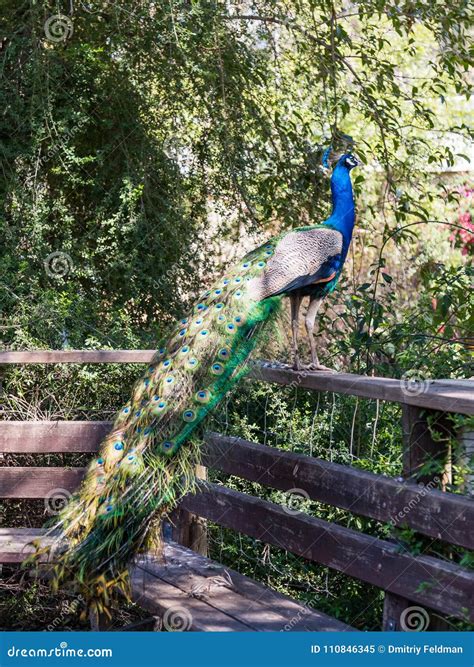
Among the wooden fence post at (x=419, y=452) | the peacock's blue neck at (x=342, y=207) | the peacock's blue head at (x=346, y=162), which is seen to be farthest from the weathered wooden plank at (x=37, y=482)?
the peacock's blue head at (x=346, y=162)

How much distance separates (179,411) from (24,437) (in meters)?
1.11

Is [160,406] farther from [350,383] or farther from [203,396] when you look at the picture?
[350,383]

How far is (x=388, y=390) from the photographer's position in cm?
319

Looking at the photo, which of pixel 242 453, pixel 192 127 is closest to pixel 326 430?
pixel 242 453

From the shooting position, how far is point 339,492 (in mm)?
3434

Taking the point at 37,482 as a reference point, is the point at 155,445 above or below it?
above

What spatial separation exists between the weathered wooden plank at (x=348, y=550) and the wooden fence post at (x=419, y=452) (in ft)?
0.35

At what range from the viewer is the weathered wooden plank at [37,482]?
14.6 feet

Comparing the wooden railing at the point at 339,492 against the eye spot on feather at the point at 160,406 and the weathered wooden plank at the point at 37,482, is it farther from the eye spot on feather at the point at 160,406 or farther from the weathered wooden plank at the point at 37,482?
the eye spot on feather at the point at 160,406

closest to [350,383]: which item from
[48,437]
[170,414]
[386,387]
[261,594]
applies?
[386,387]

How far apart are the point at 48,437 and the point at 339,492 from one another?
1.61m

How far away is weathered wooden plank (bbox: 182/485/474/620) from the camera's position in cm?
288

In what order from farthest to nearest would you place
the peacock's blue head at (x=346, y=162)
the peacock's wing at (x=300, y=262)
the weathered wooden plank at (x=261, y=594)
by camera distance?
the peacock's blue head at (x=346, y=162) < the peacock's wing at (x=300, y=262) < the weathered wooden plank at (x=261, y=594)

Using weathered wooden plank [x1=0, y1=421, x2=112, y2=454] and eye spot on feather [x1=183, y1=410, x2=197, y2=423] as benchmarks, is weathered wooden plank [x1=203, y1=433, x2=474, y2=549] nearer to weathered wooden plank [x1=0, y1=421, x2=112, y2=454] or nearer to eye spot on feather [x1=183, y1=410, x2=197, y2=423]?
eye spot on feather [x1=183, y1=410, x2=197, y2=423]
